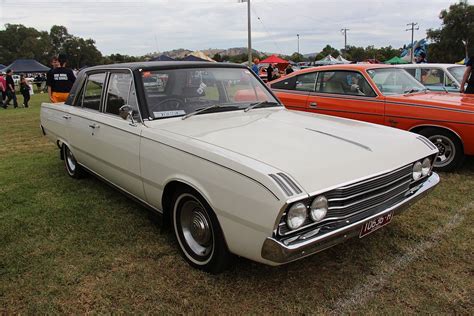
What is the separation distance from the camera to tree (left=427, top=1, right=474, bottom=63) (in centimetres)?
5509

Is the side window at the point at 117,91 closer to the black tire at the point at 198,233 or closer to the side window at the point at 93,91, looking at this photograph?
the side window at the point at 93,91

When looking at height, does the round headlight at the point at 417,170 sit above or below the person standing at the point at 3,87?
below

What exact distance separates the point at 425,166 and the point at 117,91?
2997 millimetres

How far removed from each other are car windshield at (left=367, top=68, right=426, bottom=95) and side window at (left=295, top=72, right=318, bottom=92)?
977 millimetres

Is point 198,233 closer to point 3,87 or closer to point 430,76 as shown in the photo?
point 430,76

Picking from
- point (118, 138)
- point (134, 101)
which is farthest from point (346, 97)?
point (118, 138)

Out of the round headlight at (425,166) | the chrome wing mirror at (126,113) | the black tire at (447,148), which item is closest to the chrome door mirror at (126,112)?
the chrome wing mirror at (126,113)

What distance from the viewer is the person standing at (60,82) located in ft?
26.3

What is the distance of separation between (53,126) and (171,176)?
3.35 meters

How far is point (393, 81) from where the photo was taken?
20.0 feet

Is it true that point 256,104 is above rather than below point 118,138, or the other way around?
above

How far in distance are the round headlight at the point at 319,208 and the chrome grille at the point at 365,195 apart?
0.12 feet

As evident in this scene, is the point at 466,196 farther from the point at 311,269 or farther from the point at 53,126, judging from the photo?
the point at 53,126

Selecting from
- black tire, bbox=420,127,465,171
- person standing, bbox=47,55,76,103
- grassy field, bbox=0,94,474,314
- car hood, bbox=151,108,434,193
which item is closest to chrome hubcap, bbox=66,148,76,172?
grassy field, bbox=0,94,474,314
